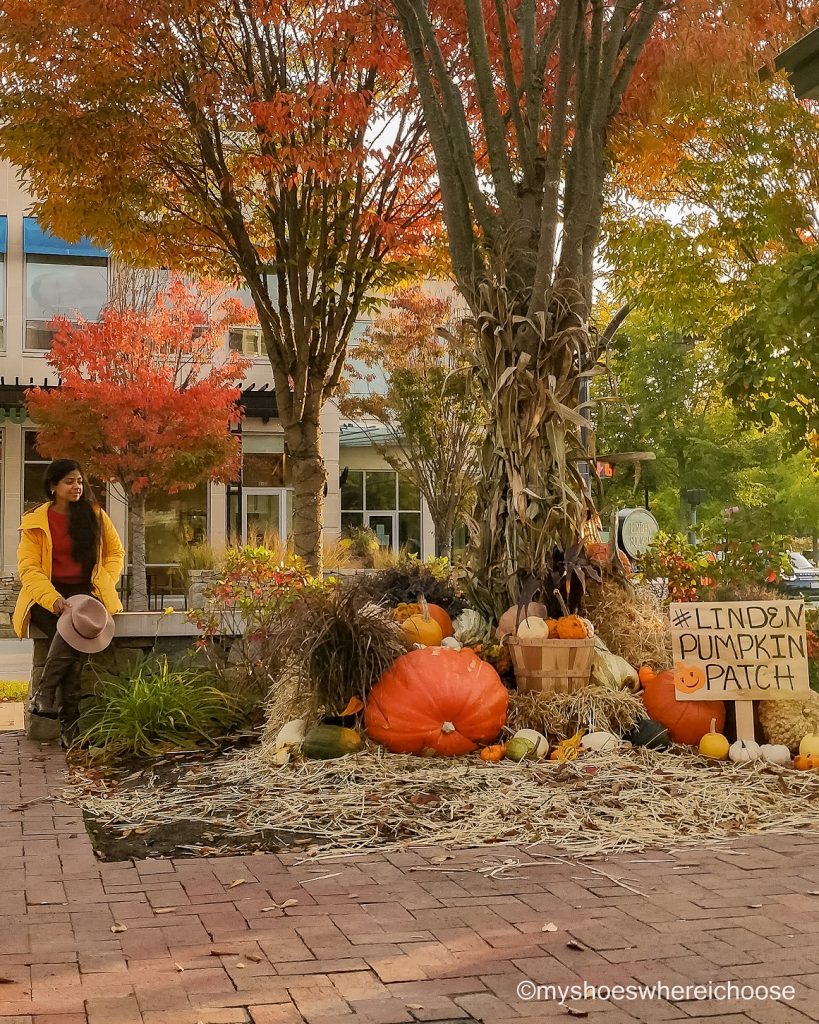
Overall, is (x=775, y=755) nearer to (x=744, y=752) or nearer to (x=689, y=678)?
(x=744, y=752)

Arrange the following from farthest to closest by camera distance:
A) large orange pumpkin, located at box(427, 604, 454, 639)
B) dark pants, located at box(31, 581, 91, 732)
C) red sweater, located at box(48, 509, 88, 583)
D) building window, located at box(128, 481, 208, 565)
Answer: building window, located at box(128, 481, 208, 565) → red sweater, located at box(48, 509, 88, 583) → dark pants, located at box(31, 581, 91, 732) → large orange pumpkin, located at box(427, 604, 454, 639)

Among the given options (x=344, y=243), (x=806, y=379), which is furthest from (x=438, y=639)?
(x=806, y=379)

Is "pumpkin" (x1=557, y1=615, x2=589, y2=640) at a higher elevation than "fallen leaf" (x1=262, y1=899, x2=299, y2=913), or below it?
higher

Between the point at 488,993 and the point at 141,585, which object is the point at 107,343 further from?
the point at 488,993

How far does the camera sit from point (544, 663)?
18.8 ft

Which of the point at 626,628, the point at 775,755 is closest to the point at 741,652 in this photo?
the point at 775,755

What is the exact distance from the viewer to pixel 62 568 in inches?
→ 273

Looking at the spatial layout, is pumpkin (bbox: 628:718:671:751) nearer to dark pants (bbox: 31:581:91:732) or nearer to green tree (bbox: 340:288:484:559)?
dark pants (bbox: 31:581:91:732)

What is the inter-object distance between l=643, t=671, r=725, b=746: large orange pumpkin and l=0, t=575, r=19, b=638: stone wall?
50.4ft

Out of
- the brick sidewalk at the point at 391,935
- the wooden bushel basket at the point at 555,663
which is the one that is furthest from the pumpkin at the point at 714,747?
the brick sidewalk at the point at 391,935

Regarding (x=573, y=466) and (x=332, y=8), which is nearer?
(x=573, y=466)

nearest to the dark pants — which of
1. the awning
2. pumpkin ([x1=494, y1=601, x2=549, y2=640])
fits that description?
pumpkin ([x1=494, y1=601, x2=549, y2=640])

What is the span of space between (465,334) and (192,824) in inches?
144

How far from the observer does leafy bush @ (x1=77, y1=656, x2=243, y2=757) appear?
613 centimetres
